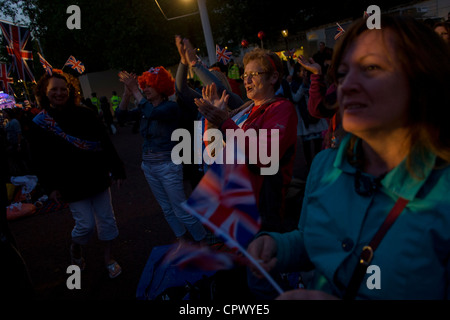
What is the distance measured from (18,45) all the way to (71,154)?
222 inches

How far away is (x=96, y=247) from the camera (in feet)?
13.7

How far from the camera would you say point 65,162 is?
3.08 meters

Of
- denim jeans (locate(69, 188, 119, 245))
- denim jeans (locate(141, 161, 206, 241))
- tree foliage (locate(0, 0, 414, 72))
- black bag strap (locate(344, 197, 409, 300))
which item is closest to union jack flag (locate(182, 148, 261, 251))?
black bag strap (locate(344, 197, 409, 300))

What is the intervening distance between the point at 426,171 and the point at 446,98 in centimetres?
26

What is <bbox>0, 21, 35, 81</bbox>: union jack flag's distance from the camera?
22.5 feet

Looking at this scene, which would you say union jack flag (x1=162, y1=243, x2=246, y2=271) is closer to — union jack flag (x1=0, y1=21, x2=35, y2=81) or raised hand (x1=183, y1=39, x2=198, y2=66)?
raised hand (x1=183, y1=39, x2=198, y2=66)

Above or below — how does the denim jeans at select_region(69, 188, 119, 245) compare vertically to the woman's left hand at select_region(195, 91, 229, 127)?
below

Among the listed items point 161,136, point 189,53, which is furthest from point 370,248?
point 161,136

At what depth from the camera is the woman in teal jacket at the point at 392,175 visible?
925mm

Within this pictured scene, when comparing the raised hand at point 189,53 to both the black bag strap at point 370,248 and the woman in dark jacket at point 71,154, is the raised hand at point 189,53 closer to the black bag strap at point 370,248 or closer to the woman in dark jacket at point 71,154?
the woman in dark jacket at point 71,154

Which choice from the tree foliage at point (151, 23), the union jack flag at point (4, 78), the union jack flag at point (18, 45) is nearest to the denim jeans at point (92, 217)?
the union jack flag at point (18, 45)

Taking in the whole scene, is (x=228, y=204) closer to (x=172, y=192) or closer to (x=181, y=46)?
(x=181, y=46)

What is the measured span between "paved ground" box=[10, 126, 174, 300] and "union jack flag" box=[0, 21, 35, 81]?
3509 millimetres
